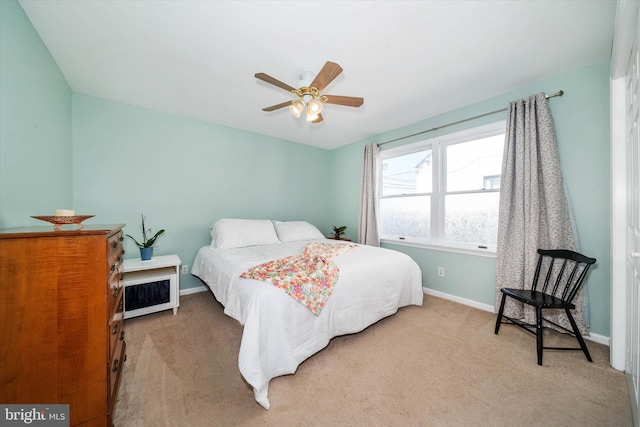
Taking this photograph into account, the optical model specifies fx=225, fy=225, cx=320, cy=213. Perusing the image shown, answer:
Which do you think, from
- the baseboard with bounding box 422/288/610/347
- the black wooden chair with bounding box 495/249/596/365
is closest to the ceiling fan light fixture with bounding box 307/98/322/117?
the black wooden chair with bounding box 495/249/596/365

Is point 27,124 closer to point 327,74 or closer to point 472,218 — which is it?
point 327,74

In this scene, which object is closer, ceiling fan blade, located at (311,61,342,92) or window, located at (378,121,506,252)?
ceiling fan blade, located at (311,61,342,92)

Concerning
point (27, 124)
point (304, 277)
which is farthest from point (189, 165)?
point (304, 277)

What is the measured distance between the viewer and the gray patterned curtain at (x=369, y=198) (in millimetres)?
3551

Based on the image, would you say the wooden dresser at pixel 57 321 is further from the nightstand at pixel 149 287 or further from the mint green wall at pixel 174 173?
the mint green wall at pixel 174 173

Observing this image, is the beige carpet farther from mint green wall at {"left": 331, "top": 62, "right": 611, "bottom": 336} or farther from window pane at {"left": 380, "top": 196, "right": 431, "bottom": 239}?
window pane at {"left": 380, "top": 196, "right": 431, "bottom": 239}

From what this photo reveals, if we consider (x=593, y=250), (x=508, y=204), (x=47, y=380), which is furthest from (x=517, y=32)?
(x=47, y=380)

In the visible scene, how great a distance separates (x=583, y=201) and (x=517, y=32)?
61.1 inches

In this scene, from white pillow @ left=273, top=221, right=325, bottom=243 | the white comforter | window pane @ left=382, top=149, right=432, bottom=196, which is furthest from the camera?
white pillow @ left=273, top=221, right=325, bottom=243

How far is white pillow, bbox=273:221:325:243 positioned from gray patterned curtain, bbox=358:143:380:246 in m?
0.75

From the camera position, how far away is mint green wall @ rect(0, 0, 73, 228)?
4.30ft

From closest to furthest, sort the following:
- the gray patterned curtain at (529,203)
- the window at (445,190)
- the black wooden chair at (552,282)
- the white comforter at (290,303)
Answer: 1. the white comforter at (290,303)
2. the black wooden chair at (552,282)
3. the gray patterned curtain at (529,203)
4. the window at (445,190)

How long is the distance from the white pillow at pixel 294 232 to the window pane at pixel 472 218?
1.87 meters

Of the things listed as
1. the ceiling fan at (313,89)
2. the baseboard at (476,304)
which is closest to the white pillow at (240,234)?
the ceiling fan at (313,89)
